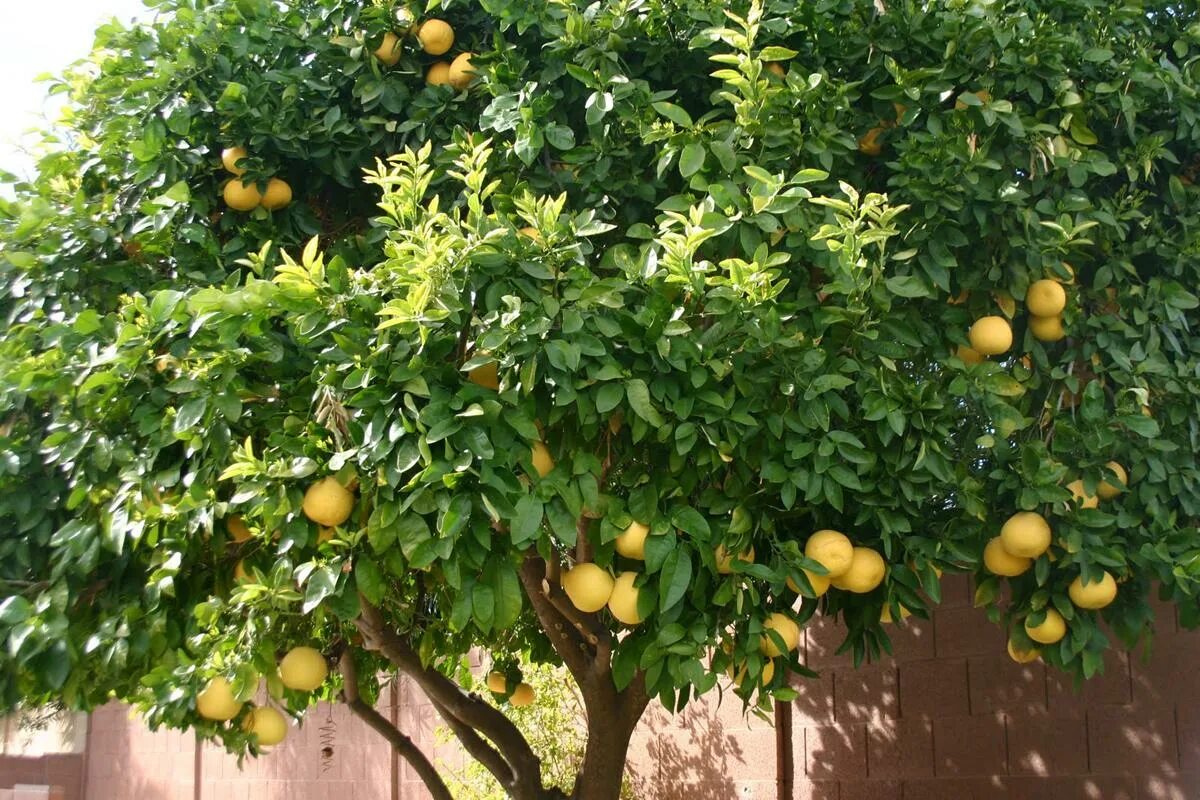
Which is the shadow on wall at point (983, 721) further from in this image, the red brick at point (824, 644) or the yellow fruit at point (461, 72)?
the yellow fruit at point (461, 72)

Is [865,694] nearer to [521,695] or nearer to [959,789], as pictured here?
[959,789]

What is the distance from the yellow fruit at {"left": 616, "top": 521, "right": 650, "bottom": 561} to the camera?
11.0 ft

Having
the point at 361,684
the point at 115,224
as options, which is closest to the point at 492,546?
the point at 115,224

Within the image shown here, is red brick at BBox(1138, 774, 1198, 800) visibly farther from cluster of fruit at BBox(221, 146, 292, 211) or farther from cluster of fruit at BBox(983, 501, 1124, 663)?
cluster of fruit at BBox(221, 146, 292, 211)

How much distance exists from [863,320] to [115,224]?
7.75 ft

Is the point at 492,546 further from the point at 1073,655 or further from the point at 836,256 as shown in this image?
the point at 1073,655

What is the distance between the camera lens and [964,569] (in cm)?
398

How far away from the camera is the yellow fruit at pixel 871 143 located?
412 centimetres

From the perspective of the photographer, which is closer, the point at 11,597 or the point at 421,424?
the point at 421,424

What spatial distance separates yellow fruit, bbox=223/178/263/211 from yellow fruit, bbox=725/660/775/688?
84.0 inches

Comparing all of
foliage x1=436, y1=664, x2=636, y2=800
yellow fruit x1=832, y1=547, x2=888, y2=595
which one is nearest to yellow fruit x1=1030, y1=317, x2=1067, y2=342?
yellow fruit x1=832, y1=547, x2=888, y2=595

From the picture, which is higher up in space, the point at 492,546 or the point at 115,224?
the point at 115,224

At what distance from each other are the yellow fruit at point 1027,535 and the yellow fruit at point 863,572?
0.35m

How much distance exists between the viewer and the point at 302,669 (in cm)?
352
